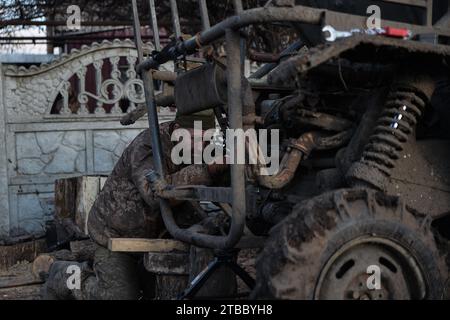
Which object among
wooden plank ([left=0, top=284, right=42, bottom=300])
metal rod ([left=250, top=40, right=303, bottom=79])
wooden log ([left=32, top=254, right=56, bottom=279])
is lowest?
wooden plank ([left=0, top=284, right=42, bottom=300])

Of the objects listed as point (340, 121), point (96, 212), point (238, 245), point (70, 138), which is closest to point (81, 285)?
point (96, 212)

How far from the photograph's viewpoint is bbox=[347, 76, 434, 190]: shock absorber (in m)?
3.02

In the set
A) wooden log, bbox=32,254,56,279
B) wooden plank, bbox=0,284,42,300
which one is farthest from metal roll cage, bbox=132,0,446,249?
wooden log, bbox=32,254,56,279

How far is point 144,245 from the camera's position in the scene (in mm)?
3994

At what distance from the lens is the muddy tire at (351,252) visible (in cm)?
271

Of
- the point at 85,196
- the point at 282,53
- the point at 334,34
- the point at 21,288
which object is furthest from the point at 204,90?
the point at 85,196

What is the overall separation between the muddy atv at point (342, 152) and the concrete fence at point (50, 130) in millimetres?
4631

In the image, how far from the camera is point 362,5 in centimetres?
344

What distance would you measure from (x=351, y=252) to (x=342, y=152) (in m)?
0.62

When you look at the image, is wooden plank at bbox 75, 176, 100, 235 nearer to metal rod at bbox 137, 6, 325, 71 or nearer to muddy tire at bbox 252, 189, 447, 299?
metal rod at bbox 137, 6, 325, 71

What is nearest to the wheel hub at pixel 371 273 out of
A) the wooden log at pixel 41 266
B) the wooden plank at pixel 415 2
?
the wooden plank at pixel 415 2

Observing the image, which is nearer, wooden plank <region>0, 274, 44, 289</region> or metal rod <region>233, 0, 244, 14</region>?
metal rod <region>233, 0, 244, 14</region>

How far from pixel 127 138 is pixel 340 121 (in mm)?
5358

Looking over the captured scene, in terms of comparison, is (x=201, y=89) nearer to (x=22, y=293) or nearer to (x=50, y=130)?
(x=22, y=293)
